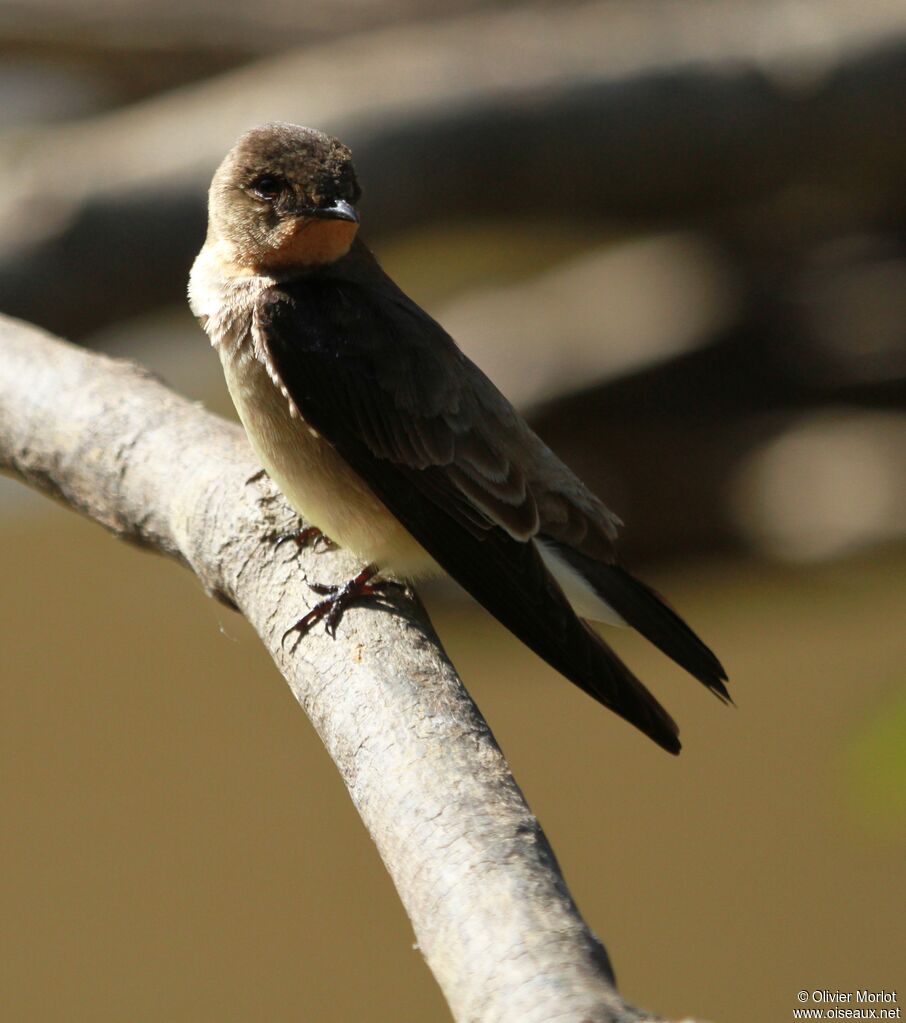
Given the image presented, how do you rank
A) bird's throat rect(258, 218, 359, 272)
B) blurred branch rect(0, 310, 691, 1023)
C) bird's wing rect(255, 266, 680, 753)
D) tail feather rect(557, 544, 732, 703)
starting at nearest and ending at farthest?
1. blurred branch rect(0, 310, 691, 1023)
2. bird's wing rect(255, 266, 680, 753)
3. tail feather rect(557, 544, 732, 703)
4. bird's throat rect(258, 218, 359, 272)

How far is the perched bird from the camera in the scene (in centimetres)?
268

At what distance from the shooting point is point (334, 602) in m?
2.41

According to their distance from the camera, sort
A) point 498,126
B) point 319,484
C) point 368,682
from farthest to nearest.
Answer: point 498,126 < point 319,484 < point 368,682

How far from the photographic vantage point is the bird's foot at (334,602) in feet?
7.70

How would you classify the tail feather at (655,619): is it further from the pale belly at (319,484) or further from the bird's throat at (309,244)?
the bird's throat at (309,244)

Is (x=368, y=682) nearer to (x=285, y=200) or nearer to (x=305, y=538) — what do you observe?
(x=305, y=538)

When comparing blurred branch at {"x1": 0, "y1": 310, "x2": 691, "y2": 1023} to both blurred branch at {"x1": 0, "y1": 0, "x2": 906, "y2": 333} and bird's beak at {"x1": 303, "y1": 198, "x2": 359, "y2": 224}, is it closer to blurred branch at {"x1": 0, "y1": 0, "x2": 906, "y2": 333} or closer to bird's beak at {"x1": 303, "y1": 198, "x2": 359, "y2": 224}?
bird's beak at {"x1": 303, "y1": 198, "x2": 359, "y2": 224}

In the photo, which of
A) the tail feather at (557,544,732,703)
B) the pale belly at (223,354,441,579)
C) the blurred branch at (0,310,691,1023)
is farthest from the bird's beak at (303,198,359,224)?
the tail feather at (557,544,732,703)

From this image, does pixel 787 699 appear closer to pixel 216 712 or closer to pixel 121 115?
pixel 216 712

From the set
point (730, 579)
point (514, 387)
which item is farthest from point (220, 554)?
point (730, 579)

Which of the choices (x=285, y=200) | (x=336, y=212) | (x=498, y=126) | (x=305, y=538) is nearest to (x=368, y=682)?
(x=305, y=538)

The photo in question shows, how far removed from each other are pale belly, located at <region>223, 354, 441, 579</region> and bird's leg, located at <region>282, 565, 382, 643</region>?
0.46 ft

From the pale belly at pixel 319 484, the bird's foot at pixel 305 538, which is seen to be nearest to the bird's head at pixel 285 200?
the pale belly at pixel 319 484

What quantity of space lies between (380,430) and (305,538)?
0.24 m
